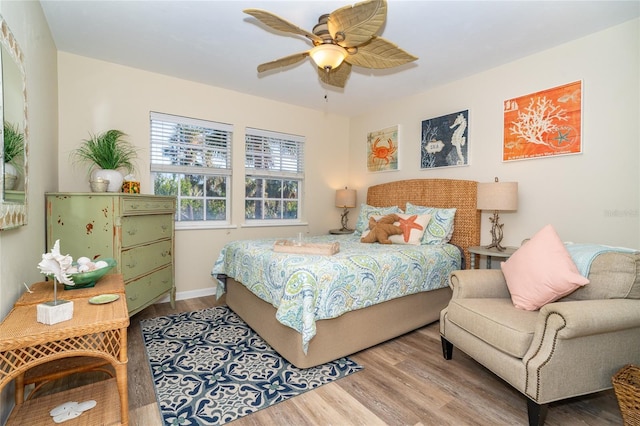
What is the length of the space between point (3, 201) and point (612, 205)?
3.88 meters

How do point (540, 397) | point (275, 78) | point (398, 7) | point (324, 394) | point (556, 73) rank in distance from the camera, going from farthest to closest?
1. point (275, 78)
2. point (556, 73)
3. point (398, 7)
4. point (324, 394)
5. point (540, 397)

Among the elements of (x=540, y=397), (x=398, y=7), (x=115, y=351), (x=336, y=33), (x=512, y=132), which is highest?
(x=398, y=7)

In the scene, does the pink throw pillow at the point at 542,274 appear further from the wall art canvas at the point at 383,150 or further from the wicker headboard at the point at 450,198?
the wall art canvas at the point at 383,150

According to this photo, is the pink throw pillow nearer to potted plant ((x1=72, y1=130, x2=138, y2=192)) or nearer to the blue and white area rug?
the blue and white area rug

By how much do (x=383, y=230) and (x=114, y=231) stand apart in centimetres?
244

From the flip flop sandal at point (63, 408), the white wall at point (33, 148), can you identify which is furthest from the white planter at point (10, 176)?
the flip flop sandal at point (63, 408)

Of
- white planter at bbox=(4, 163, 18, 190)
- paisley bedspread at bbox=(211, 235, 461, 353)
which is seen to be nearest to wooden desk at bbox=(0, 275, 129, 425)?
white planter at bbox=(4, 163, 18, 190)

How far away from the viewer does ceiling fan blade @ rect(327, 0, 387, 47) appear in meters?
1.63

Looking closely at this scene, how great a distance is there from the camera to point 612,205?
8.07 feet

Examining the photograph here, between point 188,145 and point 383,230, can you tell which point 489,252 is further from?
point 188,145

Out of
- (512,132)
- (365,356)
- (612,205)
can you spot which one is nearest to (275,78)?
(512,132)

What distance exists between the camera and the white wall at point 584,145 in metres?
2.38

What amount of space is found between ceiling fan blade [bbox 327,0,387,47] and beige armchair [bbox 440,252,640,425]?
5.81ft

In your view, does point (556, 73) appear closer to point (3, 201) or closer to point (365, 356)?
point (365, 356)
